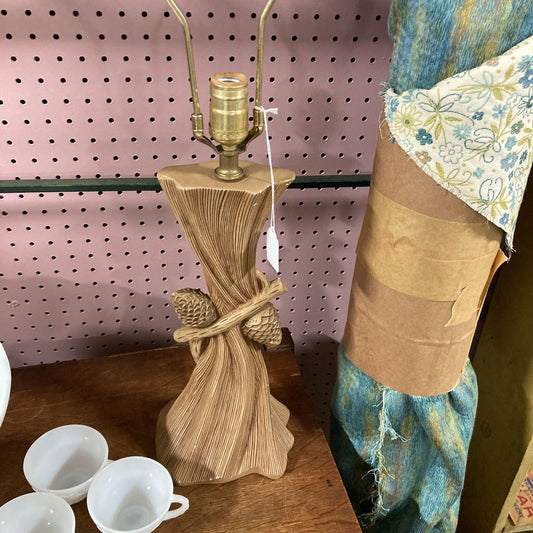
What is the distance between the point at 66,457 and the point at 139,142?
46cm

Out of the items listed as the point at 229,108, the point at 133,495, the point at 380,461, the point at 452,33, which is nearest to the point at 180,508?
the point at 133,495

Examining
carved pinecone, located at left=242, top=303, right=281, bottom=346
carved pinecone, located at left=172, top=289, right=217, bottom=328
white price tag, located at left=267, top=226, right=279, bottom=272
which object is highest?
white price tag, located at left=267, top=226, right=279, bottom=272

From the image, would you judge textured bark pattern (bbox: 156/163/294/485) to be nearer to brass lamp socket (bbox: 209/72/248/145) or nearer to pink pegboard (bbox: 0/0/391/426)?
brass lamp socket (bbox: 209/72/248/145)

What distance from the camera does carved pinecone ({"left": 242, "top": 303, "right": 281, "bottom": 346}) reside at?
0.65 metres

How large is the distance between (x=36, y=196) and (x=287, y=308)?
0.47 metres

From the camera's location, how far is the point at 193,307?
0.62 meters

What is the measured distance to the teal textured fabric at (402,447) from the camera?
740 mm

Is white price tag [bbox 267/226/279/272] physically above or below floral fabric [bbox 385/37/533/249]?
below

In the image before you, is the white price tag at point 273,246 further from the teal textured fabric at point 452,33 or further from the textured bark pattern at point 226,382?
the teal textured fabric at point 452,33

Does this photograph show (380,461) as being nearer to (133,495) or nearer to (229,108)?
(133,495)

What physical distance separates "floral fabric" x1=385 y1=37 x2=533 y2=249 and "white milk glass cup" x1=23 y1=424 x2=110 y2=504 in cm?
55

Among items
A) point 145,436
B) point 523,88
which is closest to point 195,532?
point 145,436

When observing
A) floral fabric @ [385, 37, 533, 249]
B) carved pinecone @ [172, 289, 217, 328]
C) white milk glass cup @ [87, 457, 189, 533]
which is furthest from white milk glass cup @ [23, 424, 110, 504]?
floral fabric @ [385, 37, 533, 249]

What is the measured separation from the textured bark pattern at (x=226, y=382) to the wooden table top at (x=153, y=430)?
26 mm
